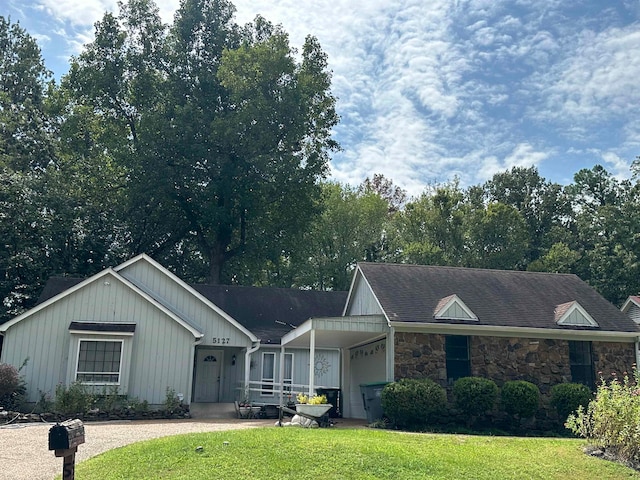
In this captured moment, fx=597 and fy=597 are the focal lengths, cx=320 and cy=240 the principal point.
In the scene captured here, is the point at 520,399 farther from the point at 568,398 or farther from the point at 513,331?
the point at 513,331

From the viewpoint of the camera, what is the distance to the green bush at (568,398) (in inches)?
625

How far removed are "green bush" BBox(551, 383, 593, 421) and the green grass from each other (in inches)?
214

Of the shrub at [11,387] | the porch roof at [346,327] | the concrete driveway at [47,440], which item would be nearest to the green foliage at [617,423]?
the porch roof at [346,327]

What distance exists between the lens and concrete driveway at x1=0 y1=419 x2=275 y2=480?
29.1 ft

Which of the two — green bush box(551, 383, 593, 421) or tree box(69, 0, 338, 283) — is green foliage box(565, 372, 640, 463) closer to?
green bush box(551, 383, 593, 421)

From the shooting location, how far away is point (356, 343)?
63.8ft

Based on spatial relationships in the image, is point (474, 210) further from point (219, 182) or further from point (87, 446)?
point (87, 446)

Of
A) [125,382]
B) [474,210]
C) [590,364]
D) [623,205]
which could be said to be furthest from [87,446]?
[623,205]

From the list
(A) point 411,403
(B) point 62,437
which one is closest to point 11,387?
(A) point 411,403

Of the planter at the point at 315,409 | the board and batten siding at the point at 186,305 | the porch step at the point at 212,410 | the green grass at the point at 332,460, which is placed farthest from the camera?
the board and batten siding at the point at 186,305

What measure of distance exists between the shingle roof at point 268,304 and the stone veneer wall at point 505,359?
7.45 m

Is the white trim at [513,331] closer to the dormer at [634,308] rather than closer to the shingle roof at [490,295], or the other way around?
the shingle roof at [490,295]

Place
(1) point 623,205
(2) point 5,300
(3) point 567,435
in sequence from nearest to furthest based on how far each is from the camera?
(3) point 567,435 < (2) point 5,300 < (1) point 623,205

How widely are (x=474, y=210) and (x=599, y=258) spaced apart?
8007 millimetres
